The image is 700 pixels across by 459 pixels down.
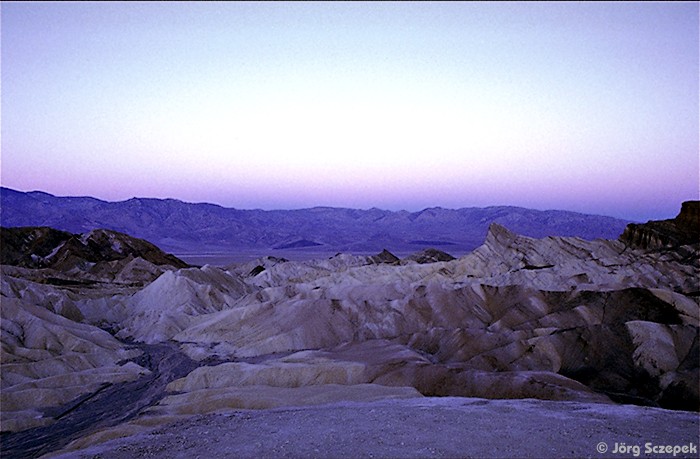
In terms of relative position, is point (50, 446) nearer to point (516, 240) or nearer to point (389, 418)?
point (389, 418)

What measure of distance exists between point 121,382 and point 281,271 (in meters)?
34.6

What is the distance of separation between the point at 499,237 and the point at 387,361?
23.4 metres

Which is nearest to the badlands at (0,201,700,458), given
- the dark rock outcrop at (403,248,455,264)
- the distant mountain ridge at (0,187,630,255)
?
the dark rock outcrop at (403,248,455,264)

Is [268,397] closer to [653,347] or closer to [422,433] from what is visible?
[422,433]

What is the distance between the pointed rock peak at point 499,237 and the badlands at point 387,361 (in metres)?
0.20

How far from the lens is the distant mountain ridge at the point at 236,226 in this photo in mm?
143500

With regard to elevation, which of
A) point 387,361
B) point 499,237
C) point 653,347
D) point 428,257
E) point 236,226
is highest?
point 236,226

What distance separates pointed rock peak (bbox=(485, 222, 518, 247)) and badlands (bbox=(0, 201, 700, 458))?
0.20 metres

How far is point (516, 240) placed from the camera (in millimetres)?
38188

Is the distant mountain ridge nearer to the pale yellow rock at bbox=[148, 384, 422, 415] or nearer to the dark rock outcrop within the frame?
the dark rock outcrop

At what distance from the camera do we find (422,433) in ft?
29.1

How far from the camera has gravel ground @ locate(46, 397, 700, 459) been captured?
26.2ft

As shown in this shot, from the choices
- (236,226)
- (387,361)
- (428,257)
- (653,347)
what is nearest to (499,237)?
(428,257)

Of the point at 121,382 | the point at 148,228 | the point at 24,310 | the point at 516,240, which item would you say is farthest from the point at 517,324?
the point at 148,228
